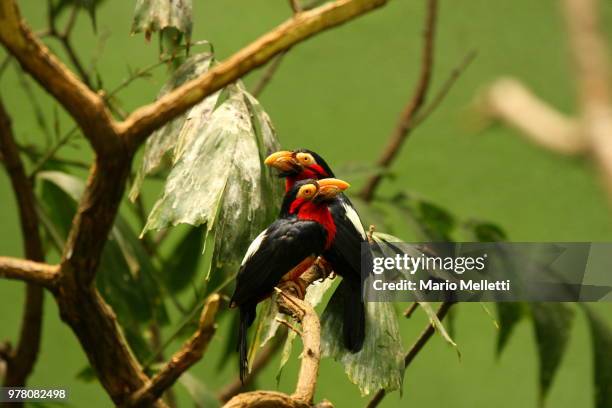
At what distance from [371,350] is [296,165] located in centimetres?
20

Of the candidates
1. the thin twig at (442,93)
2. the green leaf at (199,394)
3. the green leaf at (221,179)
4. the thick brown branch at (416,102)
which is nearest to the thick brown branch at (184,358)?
the green leaf at (221,179)

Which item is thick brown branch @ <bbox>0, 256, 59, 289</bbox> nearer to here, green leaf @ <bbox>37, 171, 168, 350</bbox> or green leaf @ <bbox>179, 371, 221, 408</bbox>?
green leaf @ <bbox>37, 171, 168, 350</bbox>

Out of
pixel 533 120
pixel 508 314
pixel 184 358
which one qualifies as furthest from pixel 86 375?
pixel 533 120

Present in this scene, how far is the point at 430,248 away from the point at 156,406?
16.4 inches

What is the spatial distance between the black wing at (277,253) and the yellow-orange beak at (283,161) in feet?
0.33

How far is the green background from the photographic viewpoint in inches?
73.5

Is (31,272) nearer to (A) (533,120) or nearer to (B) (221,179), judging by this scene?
(B) (221,179)

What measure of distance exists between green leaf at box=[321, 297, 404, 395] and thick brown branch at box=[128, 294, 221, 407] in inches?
4.8

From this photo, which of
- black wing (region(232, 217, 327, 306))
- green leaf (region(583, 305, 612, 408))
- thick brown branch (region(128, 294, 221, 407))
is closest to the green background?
green leaf (region(583, 305, 612, 408))

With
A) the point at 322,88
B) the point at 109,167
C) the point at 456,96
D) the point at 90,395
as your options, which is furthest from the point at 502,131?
the point at 109,167

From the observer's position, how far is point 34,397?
1.12 m

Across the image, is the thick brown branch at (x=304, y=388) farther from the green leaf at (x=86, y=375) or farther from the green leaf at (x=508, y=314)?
the green leaf at (x=86, y=375)

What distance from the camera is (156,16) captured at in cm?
93

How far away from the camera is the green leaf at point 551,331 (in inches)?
45.6
